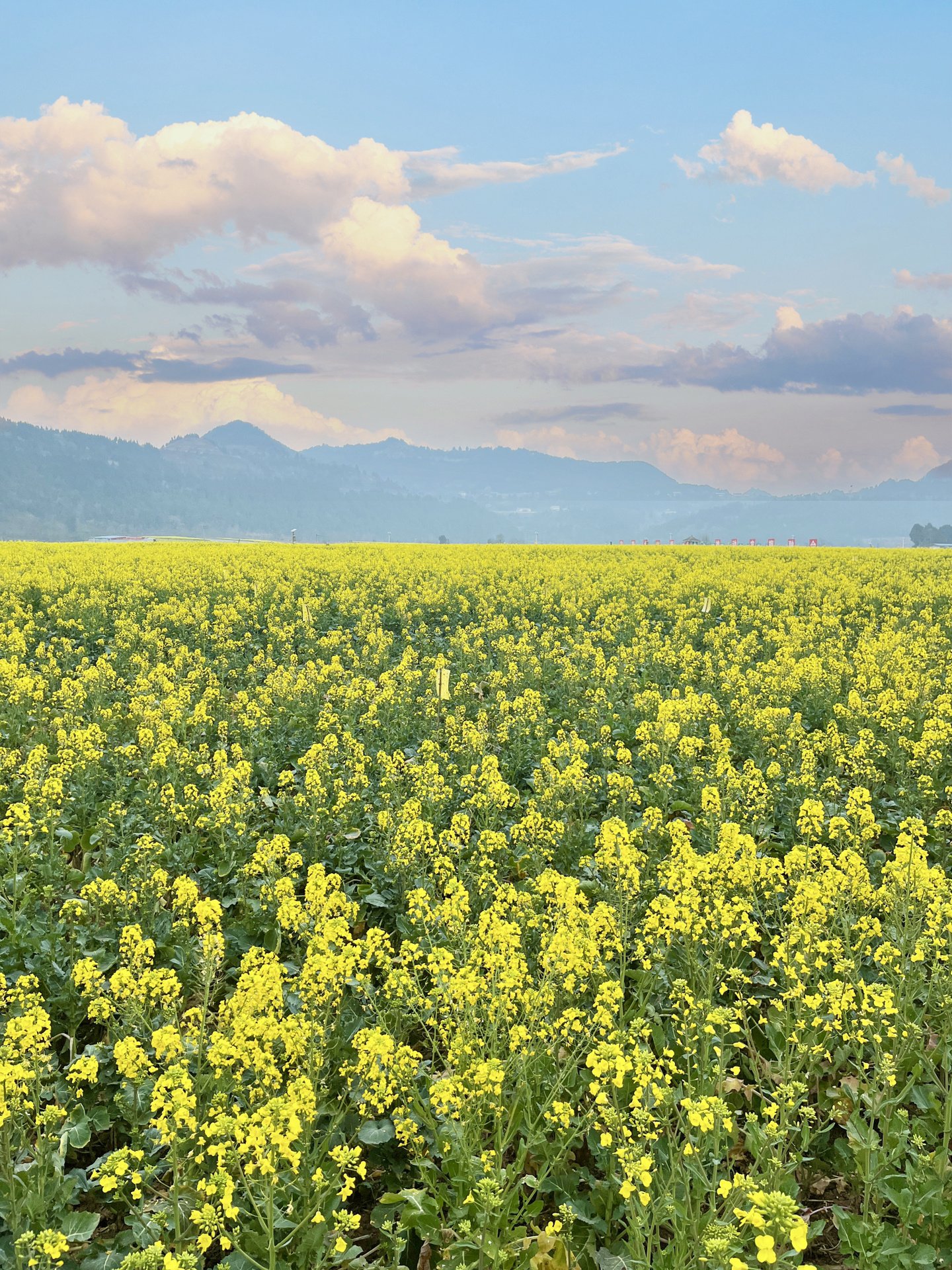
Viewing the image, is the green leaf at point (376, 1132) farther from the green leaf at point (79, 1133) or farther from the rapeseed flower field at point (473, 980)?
the green leaf at point (79, 1133)

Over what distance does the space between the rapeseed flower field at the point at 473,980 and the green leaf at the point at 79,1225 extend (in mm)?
19

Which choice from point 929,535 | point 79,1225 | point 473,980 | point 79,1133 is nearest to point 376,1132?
point 473,980

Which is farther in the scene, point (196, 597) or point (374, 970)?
point (196, 597)

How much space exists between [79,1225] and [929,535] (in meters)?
186

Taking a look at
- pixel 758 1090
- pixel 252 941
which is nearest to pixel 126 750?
pixel 252 941

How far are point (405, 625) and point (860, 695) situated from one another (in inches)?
427

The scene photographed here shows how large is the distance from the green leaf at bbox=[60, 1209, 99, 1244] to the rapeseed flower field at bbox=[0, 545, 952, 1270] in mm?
19

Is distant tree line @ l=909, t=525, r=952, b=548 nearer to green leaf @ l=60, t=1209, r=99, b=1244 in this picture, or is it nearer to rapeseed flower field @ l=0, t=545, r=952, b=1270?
rapeseed flower field @ l=0, t=545, r=952, b=1270

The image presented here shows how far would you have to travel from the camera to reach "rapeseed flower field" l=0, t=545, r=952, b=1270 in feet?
14.4

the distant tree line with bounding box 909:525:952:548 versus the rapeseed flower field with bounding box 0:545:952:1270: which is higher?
the distant tree line with bounding box 909:525:952:548

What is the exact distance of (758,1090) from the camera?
5.70 m

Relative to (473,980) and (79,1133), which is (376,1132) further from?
(79,1133)

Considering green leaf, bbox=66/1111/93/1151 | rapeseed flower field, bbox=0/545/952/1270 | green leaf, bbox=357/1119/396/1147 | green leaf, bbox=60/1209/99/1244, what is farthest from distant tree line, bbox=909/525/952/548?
green leaf, bbox=60/1209/99/1244

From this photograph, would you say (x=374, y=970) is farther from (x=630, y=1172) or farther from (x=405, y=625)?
(x=405, y=625)
